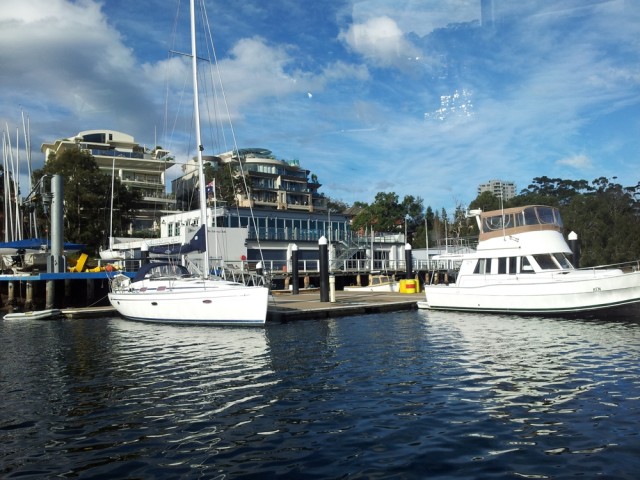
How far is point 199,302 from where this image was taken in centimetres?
2228

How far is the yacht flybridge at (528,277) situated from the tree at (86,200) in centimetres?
4203

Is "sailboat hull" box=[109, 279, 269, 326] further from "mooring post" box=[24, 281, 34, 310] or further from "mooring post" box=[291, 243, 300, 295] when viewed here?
"mooring post" box=[291, 243, 300, 295]

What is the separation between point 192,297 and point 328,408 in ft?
45.5

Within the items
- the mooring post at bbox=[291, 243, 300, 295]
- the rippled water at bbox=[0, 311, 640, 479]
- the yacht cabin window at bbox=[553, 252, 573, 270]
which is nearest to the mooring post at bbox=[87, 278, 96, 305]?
the mooring post at bbox=[291, 243, 300, 295]

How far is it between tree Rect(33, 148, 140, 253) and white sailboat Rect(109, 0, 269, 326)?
3299 cm

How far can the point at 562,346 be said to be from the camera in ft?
52.3

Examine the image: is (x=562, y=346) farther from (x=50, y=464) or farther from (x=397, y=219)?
Result: (x=397, y=219)

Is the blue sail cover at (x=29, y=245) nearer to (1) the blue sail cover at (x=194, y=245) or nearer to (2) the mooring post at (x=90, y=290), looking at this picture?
(2) the mooring post at (x=90, y=290)

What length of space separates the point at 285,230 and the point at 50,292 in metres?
26.4

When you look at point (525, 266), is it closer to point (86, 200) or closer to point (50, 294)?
point (50, 294)

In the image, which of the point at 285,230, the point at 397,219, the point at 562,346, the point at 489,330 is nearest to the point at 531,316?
the point at 489,330

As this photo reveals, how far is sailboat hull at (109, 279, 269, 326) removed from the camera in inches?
852

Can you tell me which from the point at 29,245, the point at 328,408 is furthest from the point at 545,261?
the point at 29,245

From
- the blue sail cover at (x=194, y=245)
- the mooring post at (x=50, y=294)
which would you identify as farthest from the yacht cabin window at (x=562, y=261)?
the mooring post at (x=50, y=294)
